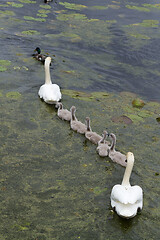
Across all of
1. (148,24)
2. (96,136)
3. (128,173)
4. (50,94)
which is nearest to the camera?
(128,173)

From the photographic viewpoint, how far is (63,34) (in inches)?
589

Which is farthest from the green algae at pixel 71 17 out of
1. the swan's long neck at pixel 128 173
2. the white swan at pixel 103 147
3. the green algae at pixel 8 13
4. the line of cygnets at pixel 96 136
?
the swan's long neck at pixel 128 173

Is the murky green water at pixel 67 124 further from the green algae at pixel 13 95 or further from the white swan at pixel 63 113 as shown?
the white swan at pixel 63 113

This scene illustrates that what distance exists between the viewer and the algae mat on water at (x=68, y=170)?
6.02 meters

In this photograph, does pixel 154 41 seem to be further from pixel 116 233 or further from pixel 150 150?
pixel 116 233

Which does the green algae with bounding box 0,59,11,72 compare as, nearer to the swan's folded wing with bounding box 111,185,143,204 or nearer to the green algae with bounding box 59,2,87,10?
the swan's folded wing with bounding box 111,185,143,204

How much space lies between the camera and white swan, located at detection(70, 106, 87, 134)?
859cm

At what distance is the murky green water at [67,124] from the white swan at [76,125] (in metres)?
0.22

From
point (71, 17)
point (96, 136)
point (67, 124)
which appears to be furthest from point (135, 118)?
point (71, 17)

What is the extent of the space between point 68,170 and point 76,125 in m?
1.69

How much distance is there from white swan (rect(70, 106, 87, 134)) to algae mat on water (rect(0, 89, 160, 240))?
0.13 m

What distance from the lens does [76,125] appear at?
8.71 m

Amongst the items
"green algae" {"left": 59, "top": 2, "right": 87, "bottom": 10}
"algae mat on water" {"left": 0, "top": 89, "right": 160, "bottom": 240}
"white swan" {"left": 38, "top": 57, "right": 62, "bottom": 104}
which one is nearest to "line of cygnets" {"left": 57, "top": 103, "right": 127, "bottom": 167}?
"algae mat on water" {"left": 0, "top": 89, "right": 160, "bottom": 240}

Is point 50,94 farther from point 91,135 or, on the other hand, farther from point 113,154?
point 113,154
